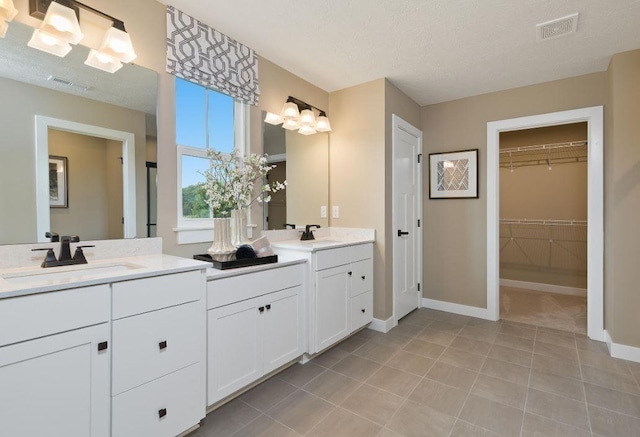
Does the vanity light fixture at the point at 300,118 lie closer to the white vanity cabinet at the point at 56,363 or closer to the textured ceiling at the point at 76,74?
the textured ceiling at the point at 76,74

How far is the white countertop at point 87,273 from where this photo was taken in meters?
1.08

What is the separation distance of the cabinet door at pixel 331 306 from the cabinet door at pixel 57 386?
4.59ft

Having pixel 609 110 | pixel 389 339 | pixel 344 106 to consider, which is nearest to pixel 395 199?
pixel 344 106

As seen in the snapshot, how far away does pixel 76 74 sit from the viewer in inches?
63.0

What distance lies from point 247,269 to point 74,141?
1.14 meters

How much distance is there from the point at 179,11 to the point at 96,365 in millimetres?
2044

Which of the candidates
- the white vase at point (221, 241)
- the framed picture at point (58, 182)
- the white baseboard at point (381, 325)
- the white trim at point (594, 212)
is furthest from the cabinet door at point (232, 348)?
the white trim at point (594, 212)

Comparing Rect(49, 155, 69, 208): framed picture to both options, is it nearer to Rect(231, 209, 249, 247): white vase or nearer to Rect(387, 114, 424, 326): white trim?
Rect(231, 209, 249, 247): white vase

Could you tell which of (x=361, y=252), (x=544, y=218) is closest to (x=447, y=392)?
(x=361, y=252)

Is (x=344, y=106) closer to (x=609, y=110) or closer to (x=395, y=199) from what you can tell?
(x=395, y=199)

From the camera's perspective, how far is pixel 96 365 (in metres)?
1.20

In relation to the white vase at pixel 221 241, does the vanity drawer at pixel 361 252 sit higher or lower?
lower

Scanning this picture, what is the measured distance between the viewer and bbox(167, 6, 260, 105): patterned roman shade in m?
1.94

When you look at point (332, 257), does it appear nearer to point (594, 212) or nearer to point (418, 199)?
point (418, 199)
